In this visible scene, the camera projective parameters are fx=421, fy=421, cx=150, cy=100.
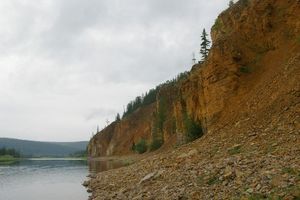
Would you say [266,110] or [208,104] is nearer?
[266,110]

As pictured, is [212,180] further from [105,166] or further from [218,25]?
[105,166]

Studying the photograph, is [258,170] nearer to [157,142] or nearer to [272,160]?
[272,160]

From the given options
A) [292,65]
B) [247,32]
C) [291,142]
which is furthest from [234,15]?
[291,142]

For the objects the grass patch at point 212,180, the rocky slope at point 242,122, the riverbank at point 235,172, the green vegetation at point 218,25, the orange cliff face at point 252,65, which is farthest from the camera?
the green vegetation at point 218,25

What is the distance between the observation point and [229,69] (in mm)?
42812

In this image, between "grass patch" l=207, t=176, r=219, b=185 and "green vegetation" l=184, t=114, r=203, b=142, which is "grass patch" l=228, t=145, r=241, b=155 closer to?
"grass patch" l=207, t=176, r=219, b=185

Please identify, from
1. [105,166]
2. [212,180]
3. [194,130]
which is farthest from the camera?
[105,166]

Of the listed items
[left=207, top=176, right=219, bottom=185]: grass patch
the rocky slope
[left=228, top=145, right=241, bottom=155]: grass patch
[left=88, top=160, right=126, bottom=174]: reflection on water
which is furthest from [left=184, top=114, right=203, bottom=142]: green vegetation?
[left=207, top=176, right=219, bottom=185]: grass patch

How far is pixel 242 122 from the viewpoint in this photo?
34.1 metres

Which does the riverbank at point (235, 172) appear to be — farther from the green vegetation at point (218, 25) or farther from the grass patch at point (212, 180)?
the green vegetation at point (218, 25)

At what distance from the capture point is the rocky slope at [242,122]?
19.3 meters

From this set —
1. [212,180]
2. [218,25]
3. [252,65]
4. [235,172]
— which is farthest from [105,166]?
[235,172]

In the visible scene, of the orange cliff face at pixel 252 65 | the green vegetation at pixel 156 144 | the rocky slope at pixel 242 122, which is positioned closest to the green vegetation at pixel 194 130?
the orange cliff face at pixel 252 65

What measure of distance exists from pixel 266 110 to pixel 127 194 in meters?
12.8
